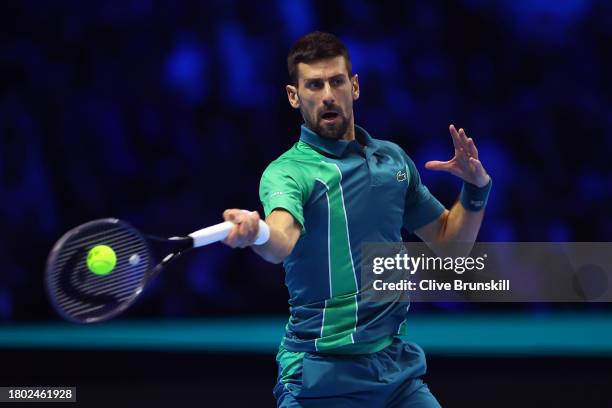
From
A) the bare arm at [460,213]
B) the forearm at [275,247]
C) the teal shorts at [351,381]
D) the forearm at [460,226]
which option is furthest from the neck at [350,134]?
the teal shorts at [351,381]

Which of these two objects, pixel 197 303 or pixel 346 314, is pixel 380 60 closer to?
pixel 197 303

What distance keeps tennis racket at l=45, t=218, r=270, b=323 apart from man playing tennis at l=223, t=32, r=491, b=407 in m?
0.30

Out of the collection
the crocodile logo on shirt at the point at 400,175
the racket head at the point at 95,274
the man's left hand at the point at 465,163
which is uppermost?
the man's left hand at the point at 465,163

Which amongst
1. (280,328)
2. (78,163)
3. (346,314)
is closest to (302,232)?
(346,314)

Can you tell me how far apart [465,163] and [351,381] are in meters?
0.80

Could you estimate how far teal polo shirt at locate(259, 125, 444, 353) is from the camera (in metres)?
2.86

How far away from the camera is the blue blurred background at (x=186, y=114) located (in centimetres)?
653

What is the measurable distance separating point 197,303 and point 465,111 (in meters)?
2.19

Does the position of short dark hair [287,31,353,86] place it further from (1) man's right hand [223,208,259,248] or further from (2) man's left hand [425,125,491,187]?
(1) man's right hand [223,208,259,248]

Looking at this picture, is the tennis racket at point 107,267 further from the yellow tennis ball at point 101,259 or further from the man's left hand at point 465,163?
the man's left hand at point 465,163

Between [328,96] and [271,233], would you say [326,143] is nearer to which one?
[328,96]

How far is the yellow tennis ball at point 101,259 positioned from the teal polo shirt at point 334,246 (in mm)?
456

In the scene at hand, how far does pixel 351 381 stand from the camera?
Result: 2.82m

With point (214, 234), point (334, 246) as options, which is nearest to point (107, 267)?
point (214, 234)
